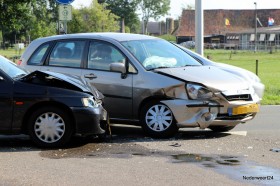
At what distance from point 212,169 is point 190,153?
3.57ft

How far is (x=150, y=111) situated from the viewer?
9.51m

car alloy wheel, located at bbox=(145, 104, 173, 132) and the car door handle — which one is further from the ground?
the car door handle

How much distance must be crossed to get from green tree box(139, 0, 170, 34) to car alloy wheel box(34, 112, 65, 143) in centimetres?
12328

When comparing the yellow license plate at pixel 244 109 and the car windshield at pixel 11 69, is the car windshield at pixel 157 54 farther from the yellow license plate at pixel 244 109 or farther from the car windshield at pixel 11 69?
the car windshield at pixel 11 69

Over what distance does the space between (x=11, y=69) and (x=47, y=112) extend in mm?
1197

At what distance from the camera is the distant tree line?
2856cm

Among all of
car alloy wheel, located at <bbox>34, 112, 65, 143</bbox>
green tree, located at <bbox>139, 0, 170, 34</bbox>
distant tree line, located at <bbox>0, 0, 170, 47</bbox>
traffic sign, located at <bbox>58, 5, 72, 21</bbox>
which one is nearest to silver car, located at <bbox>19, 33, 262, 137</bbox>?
car alloy wheel, located at <bbox>34, 112, 65, 143</bbox>

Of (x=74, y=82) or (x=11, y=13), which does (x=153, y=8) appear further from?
(x=74, y=82)

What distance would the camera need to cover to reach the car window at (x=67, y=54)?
33.7 feet

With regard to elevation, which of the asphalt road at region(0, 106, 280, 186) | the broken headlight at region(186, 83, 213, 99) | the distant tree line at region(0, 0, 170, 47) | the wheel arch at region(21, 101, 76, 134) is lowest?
the asphalt road at region(0, 106, 280, 186)

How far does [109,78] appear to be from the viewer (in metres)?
9.84

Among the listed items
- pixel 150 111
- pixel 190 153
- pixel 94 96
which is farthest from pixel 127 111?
pixel 190 153

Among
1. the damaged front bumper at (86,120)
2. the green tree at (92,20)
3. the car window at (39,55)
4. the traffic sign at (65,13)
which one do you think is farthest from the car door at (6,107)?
the green tree at (92,20)

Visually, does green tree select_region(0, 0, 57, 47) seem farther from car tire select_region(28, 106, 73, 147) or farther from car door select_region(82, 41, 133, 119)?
car tire select_region(28, 106, 73, 147)
